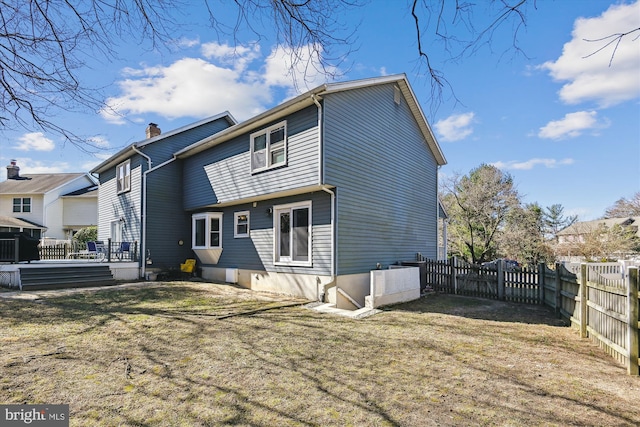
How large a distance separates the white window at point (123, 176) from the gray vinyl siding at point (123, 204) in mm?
329

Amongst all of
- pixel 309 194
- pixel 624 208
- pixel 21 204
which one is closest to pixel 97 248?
pixel 309 194

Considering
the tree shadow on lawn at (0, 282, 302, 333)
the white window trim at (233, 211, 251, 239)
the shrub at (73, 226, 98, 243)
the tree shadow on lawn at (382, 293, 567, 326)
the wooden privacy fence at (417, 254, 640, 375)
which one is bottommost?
the tree shadow on lawn at (382, 293, 567, 326)

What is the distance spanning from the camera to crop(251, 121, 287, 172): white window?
1105 cm

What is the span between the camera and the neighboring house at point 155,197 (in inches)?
589

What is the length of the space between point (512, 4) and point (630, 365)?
201 inches

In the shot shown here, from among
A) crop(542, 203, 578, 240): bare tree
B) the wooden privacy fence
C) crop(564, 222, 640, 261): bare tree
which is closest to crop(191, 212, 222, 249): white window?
the wooden privacy fence

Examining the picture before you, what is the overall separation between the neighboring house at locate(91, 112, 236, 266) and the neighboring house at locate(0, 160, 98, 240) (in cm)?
1334

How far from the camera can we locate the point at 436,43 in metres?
3.57

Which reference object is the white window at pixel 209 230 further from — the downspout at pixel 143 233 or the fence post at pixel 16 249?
the fence post at pixel 16 249

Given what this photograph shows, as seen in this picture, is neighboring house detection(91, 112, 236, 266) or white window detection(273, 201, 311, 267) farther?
neighboring house detection(91, 112, 236, 266)

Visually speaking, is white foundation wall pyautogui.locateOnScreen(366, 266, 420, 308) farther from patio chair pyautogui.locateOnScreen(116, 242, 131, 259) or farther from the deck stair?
patio chair pyautogui.locateOnScreen(116, 242, 131, 259)

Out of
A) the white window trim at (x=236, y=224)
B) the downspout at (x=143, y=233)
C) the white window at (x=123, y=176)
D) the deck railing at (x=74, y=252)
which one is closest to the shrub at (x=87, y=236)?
the deck railing at (x=74, y=252)

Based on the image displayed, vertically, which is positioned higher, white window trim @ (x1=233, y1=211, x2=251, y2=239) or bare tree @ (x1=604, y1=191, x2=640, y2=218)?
bare tree @ (x1=604, y1=191, x2=640, y2=218)

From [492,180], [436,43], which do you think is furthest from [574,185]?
[436,43]
